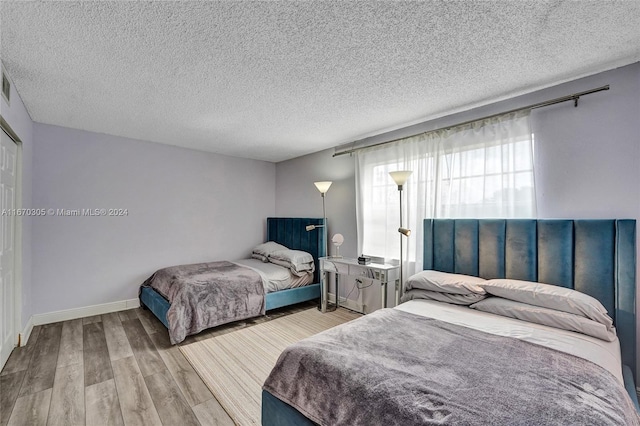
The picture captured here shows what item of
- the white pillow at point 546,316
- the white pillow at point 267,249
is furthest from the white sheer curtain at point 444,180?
the white pillow at point 267,249

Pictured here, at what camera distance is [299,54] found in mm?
1825

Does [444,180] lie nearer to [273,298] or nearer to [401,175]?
[401,175]

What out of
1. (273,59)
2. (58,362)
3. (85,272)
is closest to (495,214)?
(273,59)

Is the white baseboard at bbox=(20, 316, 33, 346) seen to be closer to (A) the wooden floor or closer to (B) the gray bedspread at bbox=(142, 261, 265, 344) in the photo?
(A) the wooden floor

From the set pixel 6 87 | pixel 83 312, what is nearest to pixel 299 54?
pixel 6 87

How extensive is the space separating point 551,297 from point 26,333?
4800 mm

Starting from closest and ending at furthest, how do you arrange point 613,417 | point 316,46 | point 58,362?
point 613,417, point 316,46, point 58,362

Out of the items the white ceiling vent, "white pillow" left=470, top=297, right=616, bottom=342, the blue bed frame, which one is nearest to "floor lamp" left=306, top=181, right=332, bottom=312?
the blue bed frame

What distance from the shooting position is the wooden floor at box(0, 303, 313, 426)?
180 centimetres

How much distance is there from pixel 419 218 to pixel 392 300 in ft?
3.42

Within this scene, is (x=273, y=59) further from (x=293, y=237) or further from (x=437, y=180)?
(x=293, y=237)

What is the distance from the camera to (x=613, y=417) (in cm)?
100

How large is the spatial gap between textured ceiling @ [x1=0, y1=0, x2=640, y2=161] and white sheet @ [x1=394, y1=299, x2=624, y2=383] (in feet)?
5.93

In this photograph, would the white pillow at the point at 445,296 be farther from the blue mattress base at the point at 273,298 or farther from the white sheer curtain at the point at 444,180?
the blue mattress base at the point at 273,298
